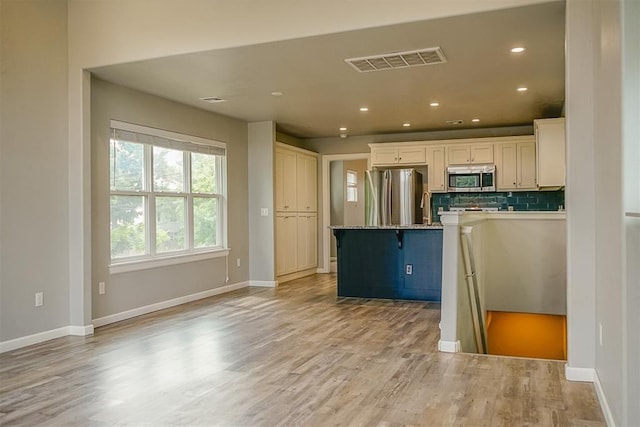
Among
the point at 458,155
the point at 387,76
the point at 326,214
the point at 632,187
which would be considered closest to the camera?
the point at 632,187

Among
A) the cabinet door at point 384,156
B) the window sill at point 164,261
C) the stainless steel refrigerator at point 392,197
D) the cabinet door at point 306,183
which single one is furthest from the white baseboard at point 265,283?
the cabinet door at point 384,156

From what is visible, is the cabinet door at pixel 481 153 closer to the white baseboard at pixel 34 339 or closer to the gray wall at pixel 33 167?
the gray wall at pixel 33 167

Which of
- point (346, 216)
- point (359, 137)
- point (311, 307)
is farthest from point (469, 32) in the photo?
point (346, 216)

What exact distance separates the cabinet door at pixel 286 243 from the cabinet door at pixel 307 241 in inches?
6.3

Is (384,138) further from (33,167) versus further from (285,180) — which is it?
(33,167)

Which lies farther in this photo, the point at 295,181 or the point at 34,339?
the point at 295,181

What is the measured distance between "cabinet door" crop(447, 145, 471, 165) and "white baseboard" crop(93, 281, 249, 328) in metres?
3.80

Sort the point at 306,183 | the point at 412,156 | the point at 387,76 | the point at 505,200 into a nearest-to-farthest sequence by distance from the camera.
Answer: the point at 387,76 < the point at 505,200 < the point at 412,156 < the point at 306,183

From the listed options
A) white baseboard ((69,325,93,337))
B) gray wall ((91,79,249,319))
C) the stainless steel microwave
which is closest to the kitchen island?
gray wall ((91,79,249,319))

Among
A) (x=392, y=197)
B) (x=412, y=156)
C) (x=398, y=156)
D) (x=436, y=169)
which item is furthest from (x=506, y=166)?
(x=392, y=197)

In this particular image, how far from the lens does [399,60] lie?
4.57m

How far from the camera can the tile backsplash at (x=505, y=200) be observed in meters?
8.08

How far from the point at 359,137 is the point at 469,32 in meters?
5.43

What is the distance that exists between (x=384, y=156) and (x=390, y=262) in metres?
2.59
